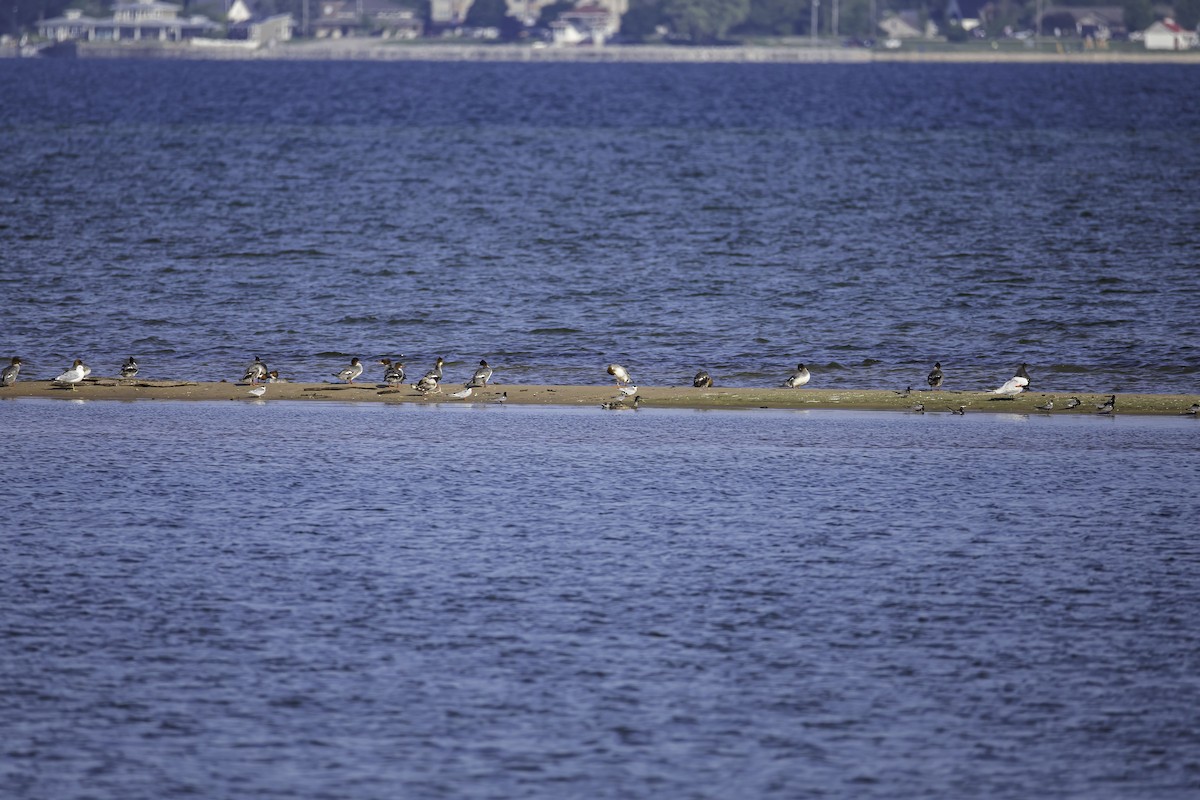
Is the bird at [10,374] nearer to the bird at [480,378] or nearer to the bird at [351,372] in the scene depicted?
the bird at [351,372]

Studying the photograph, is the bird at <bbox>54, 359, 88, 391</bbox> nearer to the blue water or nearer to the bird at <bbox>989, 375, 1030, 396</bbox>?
the blue water

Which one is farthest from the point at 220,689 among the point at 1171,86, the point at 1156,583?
the point at 1171,86

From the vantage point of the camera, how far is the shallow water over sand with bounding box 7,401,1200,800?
43.1 ft

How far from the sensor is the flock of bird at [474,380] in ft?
92.2

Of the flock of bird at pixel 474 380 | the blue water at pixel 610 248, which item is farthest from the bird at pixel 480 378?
the blue water at pixel 610 248

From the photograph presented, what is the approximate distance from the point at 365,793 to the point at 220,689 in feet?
8.33

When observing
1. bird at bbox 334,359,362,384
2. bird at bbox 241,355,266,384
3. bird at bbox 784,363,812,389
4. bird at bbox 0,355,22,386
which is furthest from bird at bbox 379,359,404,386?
bird at bbox 784,363,812,389

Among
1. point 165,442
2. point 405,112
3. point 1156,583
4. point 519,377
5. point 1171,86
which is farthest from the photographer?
point 1171,86

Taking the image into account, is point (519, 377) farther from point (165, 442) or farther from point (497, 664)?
point (497, 664)

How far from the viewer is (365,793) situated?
12.5 metres

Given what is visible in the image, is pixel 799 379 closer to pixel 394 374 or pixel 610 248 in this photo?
pixel 394 374

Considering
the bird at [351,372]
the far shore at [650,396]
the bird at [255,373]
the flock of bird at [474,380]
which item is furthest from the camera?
the bird at [351,372]

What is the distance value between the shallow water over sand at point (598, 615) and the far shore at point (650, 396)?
2625 millimetres

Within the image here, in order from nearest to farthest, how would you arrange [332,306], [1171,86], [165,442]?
1. [165,442]
2. [332,306]
3. [1171,86]
